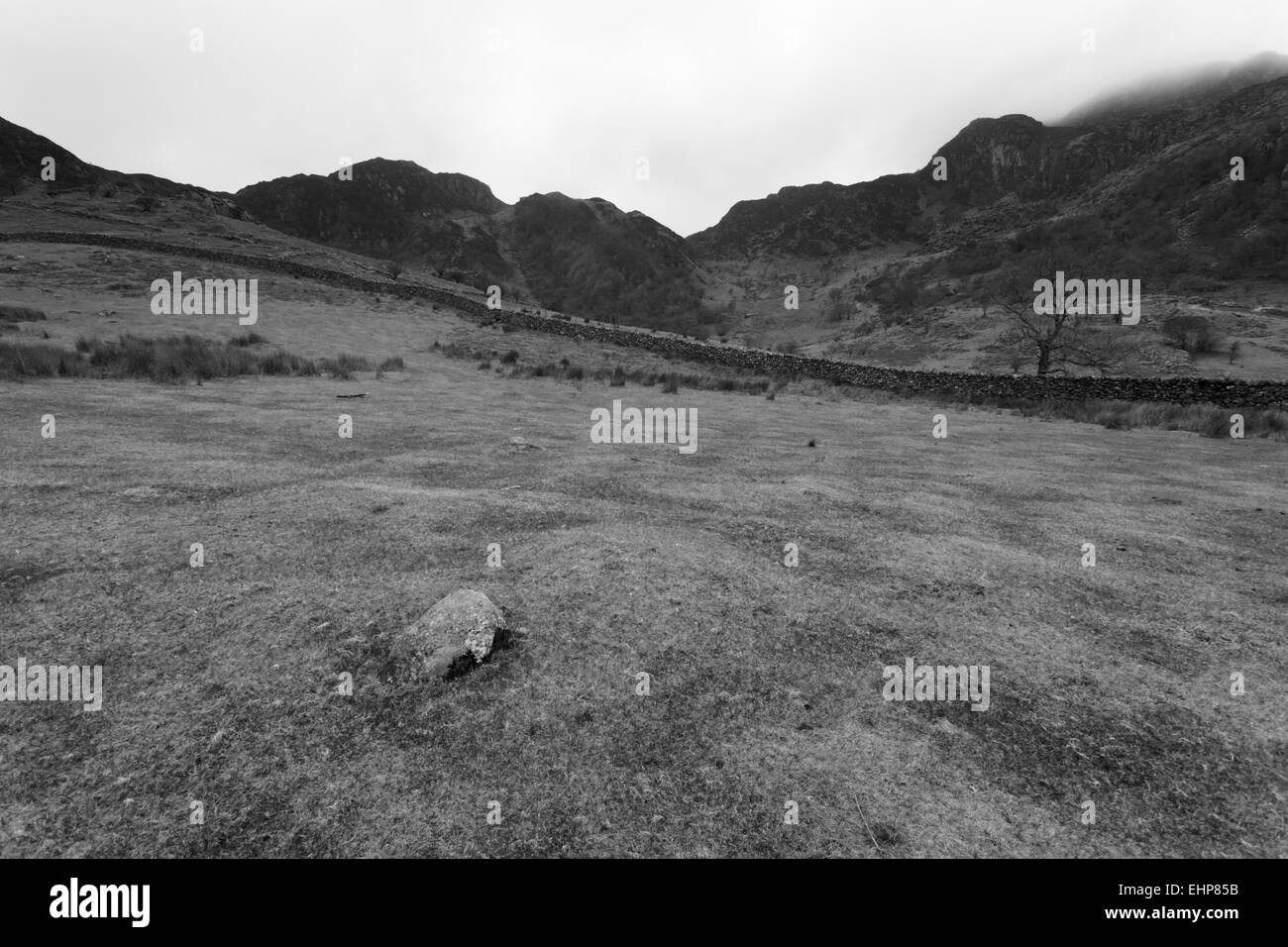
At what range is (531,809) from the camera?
2.33 metres

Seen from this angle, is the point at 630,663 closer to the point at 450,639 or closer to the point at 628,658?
the point at 628,658

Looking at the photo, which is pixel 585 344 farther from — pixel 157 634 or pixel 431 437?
pixel 157 634

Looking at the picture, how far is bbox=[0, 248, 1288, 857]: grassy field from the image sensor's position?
2316 mm

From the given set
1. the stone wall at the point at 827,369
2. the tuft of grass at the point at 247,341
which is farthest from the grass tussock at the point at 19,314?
the stone wall at the point at 827,369

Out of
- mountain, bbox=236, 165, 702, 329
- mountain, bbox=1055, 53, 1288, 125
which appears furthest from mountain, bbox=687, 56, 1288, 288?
mountain, bbox=236, 165, 702, 329

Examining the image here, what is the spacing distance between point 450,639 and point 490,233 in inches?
5103

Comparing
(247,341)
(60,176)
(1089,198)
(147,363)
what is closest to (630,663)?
(147,363)

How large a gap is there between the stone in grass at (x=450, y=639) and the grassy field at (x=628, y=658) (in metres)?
0.10

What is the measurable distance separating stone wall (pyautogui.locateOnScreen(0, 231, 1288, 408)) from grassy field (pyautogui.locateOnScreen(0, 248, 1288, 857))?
16024 mm

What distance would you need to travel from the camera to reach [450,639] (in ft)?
10.7

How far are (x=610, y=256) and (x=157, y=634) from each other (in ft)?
355

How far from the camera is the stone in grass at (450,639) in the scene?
3.14 metres

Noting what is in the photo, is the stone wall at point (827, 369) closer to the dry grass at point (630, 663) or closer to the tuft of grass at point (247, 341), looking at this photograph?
the tuft of grass at point (247, 341)

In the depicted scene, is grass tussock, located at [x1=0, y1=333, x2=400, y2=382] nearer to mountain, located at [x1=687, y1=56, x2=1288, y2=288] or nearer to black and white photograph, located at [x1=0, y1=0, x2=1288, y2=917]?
black and white photograph, located at [x1=0, y1=0, x2=1288, y2=917]
